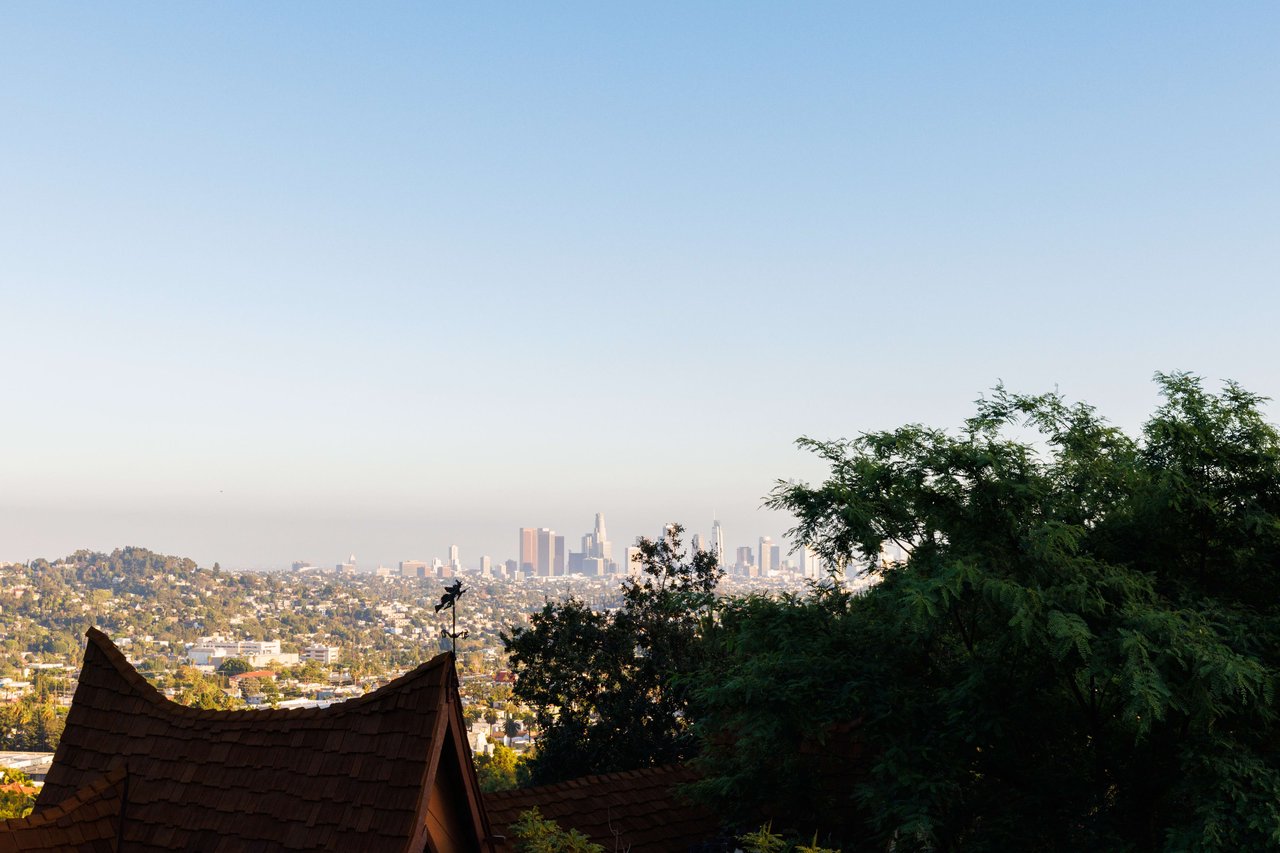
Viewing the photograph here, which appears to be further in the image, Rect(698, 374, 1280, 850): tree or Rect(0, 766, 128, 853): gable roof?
Rect(698, 374, 1280, 850): tree

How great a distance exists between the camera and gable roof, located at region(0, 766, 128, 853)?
306 inches

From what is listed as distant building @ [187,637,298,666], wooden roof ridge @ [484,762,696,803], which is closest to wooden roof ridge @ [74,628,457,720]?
wooden roof ridge @ [484,762,696,803]

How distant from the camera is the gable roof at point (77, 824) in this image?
7.77 m

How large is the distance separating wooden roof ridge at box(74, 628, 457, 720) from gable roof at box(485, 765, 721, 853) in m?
3.84

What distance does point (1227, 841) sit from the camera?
429 inches

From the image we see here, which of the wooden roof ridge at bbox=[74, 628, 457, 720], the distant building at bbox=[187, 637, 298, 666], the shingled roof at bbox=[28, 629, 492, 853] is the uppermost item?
the wooden roof ridge at bbox=[74, 628, 457, 720]

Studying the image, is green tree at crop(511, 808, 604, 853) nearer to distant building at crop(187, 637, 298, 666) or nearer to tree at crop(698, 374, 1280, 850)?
tree at crop(698, 374, 1280, 850)

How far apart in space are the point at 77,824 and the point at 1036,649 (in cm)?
979

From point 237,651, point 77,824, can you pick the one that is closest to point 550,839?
point 77,824

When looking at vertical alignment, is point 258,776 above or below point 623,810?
above

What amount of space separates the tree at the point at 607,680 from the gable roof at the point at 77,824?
16.7 metres

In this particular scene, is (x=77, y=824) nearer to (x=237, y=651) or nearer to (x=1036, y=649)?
(x=1036, y=649)

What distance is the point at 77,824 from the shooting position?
8305mm

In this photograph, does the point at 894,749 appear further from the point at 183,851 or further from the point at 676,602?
the point at 183,851
